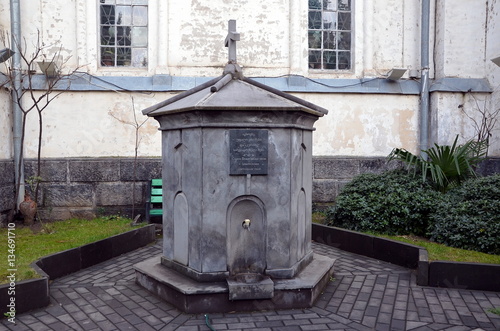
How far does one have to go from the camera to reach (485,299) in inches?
178

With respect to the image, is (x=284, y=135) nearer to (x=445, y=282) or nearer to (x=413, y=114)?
(x=445, y=282)

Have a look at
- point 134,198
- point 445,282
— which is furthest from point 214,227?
point 134,198

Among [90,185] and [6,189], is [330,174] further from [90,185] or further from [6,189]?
[6,189]

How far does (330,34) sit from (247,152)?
5953mm

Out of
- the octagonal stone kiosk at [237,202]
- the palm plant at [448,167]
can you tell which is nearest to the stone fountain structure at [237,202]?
the octagonal stone kiosk at [237,202]

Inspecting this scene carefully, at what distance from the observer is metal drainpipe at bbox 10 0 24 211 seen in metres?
7.88

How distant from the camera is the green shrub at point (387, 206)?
6406 millimetres

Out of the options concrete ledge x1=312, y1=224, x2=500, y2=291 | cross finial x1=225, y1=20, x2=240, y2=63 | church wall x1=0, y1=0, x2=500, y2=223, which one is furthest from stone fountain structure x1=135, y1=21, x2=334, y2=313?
church wall x1=0, y1=0, x2=500, y2=223

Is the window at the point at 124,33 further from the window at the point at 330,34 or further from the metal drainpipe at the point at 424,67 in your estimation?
the metal drainpipe at the point at 424,67

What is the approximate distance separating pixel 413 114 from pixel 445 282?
4995mm

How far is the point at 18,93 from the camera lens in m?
7.98

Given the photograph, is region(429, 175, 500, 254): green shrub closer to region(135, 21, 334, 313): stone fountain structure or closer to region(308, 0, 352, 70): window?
region(135, 21, 334, 313): stone fountain structure

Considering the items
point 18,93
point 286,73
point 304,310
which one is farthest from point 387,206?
point 18,93

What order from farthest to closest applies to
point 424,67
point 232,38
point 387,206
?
1. point 424,67
2. point 387,206
3. point 232,38
